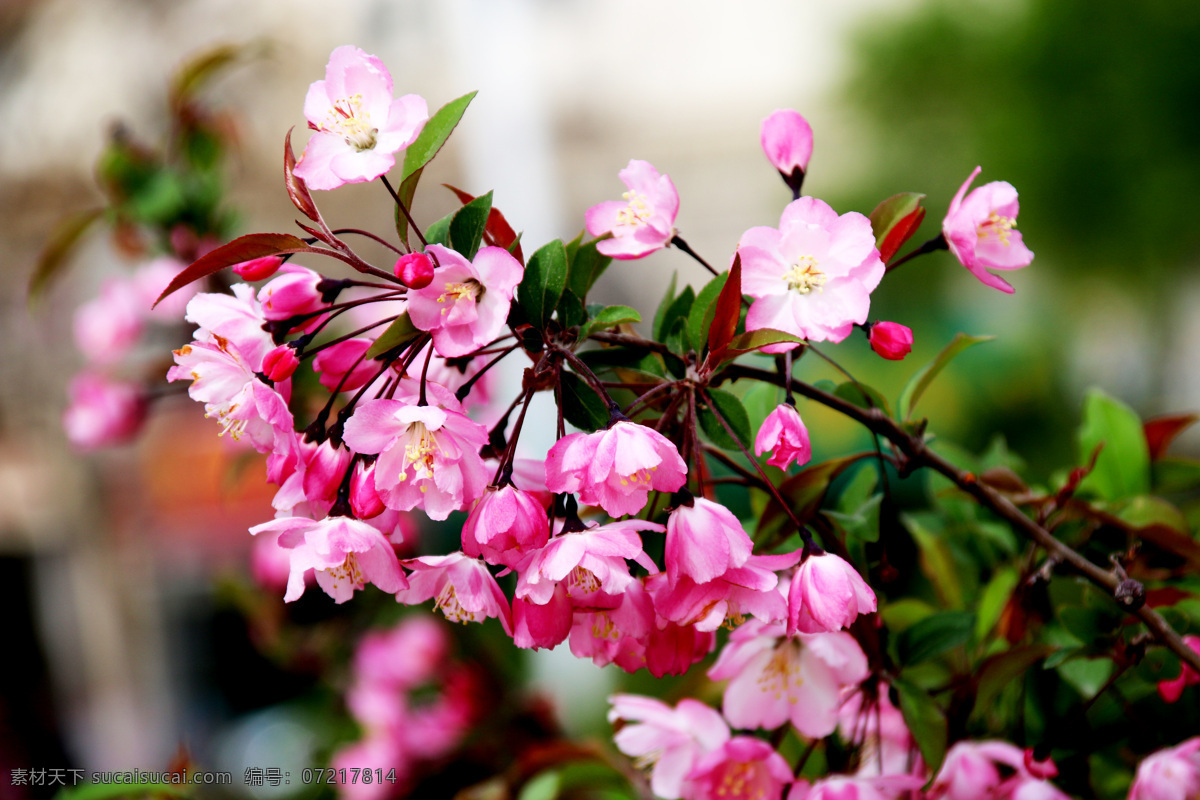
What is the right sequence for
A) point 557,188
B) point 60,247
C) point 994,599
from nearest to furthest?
point 994,599 < point 60,247 < point 557,188

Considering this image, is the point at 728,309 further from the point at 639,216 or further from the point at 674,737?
the point at 674,737

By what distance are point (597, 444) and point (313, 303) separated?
0.15 m

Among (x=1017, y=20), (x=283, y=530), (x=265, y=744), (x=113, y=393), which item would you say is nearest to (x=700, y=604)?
(x=283, y=530)

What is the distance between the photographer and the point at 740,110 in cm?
546

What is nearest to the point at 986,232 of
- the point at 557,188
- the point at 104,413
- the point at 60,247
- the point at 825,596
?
the point at 825,596

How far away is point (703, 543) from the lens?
35 cm

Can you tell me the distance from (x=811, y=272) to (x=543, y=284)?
122 mm

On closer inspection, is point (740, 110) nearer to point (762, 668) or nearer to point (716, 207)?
point (716, 207)

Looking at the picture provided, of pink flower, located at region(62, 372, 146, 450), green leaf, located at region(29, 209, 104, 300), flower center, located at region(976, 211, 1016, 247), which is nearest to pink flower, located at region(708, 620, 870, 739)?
flower center, located at region(976, 211, 1016, 247)

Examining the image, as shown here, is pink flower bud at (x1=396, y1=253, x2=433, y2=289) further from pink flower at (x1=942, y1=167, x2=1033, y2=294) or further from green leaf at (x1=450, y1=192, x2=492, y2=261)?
pink flower at (x1=942, y1=167, x2=1033, y2=294)

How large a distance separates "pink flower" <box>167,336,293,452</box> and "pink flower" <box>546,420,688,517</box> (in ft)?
0.43

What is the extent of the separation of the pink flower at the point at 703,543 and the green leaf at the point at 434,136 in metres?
0.20

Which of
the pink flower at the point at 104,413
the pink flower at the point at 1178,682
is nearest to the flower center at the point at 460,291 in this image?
the pink flower at the point at 1178,682

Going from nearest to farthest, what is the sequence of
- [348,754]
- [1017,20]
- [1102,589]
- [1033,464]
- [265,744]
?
1. [1102,589]
2. [348,754]
3. [265,744]
4. [1033,464]
5. [1017,20]
